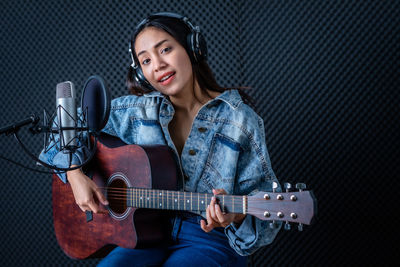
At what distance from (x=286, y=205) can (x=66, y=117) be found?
0.65 metres

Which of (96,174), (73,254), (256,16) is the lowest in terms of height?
(73,254)

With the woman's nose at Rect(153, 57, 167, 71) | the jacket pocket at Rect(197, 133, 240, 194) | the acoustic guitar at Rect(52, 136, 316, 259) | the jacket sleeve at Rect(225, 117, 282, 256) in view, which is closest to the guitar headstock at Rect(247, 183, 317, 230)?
the acoustic guitar at Rect(52, 136, 316, 259)

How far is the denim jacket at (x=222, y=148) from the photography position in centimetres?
135

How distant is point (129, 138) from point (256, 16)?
0.95 meters

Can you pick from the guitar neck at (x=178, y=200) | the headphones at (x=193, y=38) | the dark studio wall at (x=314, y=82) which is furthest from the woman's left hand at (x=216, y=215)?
the dark studio wall at (x=314, y=82)

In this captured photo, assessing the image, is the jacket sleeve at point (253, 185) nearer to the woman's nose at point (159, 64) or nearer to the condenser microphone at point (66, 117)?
the woman's nose at point (159, 64)

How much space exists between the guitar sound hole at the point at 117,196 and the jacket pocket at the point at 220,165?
0.27 metres

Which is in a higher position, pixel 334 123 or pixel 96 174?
pixel 334 123

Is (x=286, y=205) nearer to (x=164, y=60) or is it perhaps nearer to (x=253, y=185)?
(x=253, y=185)

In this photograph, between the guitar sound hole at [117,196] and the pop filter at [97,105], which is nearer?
the pop filter at [97,105]

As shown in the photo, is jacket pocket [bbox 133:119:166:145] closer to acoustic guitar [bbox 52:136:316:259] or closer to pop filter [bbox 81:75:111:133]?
acoustic guitar [bbox 52:136:316:259]

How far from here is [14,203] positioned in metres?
2.34

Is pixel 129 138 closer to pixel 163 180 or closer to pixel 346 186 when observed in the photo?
pixel 163 180

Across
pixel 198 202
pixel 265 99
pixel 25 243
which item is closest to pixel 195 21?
pixel 265 99
